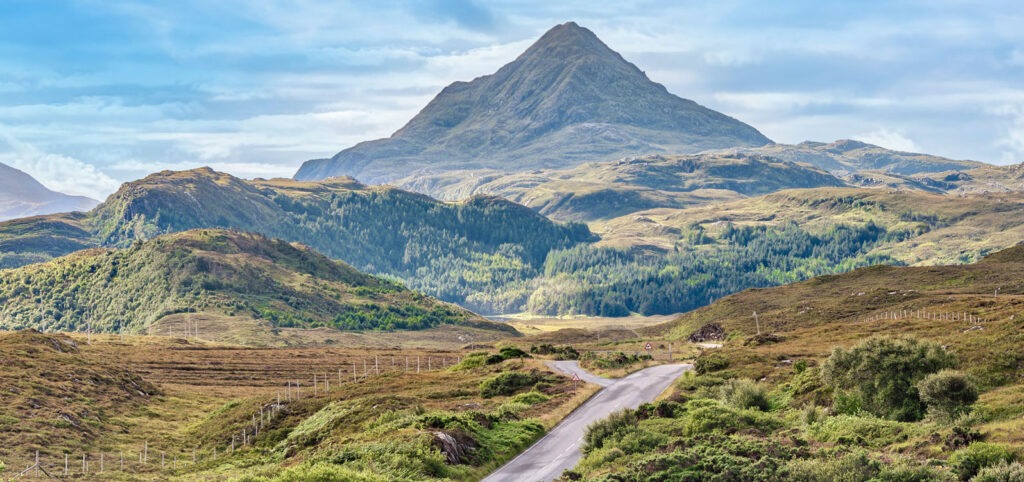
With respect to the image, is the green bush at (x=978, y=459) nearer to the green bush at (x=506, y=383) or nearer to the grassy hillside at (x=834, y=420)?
the grassy hillside at (x=834, y=420)

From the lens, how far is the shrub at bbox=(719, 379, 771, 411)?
64.2 meters

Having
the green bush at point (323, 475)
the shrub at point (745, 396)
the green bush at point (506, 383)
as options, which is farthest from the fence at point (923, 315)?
the green bush at point (323, 475)

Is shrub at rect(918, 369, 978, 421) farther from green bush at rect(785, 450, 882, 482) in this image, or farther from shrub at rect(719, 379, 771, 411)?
shrub at rect(719, 379, 771, 411)

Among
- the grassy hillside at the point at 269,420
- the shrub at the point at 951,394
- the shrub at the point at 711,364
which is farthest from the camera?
the shrub at the point at 711,364

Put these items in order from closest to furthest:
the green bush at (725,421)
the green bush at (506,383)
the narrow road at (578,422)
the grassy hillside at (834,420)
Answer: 1. the grassy hillside at (834,420)
2. the narrow road at (578,422)
3. the green bush at (725,421)
4. the green bush at (506,383)

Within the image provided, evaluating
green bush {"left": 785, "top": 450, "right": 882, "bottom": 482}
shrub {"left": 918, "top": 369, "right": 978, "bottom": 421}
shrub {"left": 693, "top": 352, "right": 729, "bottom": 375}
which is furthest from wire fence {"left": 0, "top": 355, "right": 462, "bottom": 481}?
shrub {"left": 918, "top": 369, "right": 978, "bottom": 421}

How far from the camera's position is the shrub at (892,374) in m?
54.3

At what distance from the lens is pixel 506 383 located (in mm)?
84062

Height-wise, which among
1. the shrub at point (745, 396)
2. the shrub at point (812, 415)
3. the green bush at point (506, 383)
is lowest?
the green bush at point (506, 383)

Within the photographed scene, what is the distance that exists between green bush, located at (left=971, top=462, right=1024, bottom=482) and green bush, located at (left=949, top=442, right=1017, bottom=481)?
99 centimetres

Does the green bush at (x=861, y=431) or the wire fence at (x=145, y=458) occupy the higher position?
the green bush at (x=861, y=431)

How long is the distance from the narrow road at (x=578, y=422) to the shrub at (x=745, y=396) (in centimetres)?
768

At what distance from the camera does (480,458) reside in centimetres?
5359

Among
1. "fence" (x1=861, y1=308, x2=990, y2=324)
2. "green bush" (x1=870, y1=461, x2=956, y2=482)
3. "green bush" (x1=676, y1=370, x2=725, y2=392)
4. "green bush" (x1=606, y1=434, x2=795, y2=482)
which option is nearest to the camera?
"green bush" (x1=870, y1=461, x2=956, y2=482)
